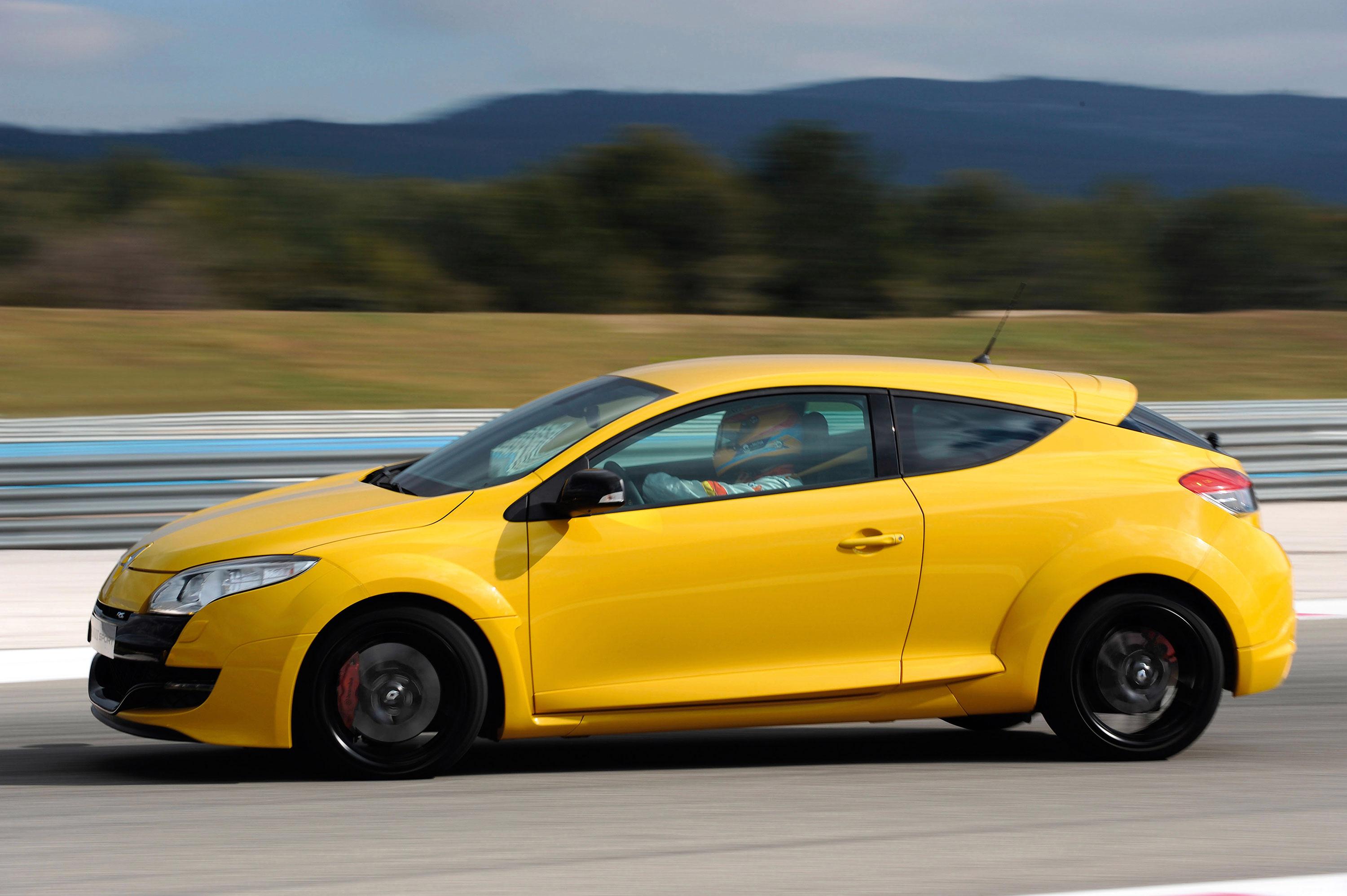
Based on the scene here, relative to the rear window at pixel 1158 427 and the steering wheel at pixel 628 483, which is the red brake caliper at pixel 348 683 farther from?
the rear window at pixel 1158 427

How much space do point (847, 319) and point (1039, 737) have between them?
65.3 ft

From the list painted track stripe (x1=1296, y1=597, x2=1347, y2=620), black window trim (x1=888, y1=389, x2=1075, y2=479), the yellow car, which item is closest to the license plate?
the yellow car

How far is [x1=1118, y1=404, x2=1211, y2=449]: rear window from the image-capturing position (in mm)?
5812

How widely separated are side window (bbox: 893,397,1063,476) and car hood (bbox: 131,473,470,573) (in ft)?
5.31

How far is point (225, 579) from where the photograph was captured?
505 centimetres

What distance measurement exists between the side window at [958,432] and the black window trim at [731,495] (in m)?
0.05

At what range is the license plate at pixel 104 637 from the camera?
5199 millimetres

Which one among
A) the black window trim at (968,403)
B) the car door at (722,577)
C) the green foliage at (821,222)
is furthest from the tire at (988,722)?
the green foliage at (821,222)

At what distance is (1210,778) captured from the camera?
5.46 metres

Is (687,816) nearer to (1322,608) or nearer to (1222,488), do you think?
(1222,488)

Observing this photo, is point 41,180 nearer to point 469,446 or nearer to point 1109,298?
point 1109,298

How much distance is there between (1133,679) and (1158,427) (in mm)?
975

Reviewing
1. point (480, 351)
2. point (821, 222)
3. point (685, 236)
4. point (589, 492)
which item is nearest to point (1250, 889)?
point (589, 492)

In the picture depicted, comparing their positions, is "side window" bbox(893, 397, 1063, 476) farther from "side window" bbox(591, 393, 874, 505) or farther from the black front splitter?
the black front splitter
